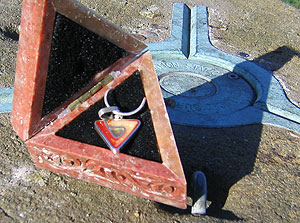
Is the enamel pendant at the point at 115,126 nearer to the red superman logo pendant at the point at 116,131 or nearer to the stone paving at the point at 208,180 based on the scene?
the red superman logo pendant at the point at 116,131

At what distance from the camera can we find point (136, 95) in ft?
5.57

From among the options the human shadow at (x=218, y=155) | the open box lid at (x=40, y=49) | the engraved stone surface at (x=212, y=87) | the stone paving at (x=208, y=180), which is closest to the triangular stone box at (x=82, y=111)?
the open box lid at (x=40, y=49)

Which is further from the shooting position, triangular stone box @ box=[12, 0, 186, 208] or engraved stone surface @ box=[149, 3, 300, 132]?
engraved stone surface @ box=[149, 3, 300, 132]

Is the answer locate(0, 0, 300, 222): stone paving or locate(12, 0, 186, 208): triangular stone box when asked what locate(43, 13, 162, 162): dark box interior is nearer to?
locate(12, 0, 186, 208): triangular stone box

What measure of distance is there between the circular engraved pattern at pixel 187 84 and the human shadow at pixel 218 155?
0.83 feet

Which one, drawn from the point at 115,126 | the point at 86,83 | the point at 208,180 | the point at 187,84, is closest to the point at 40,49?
the point at 86,83

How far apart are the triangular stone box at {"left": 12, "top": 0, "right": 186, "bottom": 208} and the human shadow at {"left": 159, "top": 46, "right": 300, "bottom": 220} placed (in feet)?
0.85

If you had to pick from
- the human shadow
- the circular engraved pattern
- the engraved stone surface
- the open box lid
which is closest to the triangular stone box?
the open box lid

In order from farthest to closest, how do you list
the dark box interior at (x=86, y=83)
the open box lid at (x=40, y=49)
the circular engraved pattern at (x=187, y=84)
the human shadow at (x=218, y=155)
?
the circular engraved pattern at (x=187, y=84), the human shadow at (x=218, y=155), the dark box interior at (x=86, y=83), the open box lid at (x=40, y=49)

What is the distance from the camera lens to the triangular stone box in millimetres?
1515

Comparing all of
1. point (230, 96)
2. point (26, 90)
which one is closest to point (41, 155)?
point (26, 90)

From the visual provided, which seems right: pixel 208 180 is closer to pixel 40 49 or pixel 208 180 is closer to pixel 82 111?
pixel 82 111

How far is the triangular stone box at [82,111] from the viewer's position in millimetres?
1515

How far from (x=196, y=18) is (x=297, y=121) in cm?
150
